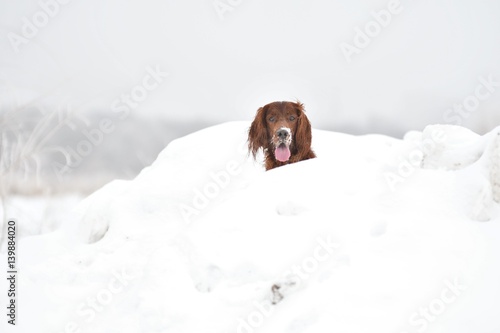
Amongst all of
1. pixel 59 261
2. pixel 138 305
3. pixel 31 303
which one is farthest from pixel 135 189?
pixel 138 305

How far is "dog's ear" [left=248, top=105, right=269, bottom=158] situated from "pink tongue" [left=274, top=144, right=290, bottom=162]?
339 mm

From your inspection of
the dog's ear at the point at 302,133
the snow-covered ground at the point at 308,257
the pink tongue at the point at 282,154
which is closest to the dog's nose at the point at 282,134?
the pink tongue at the point at 282,154

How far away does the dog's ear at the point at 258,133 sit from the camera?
5317 mm

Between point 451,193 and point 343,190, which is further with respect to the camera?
point 343,190

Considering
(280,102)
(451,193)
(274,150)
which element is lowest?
(451,193)

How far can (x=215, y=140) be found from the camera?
602 cm

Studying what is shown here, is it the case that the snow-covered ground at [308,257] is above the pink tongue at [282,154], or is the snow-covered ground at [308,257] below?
below

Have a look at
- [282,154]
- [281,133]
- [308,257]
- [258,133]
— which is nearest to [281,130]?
[281,133]

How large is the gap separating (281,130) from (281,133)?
36 millimetres

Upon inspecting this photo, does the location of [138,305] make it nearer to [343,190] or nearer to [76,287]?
[76,287]

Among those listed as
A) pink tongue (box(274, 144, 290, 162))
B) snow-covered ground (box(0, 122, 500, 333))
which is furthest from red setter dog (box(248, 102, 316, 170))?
snow-covered ground (box(0, 122, 500, 333))

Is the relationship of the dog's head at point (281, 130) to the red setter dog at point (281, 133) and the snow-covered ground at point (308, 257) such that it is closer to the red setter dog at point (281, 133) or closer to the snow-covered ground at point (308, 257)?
the red setter dog at point (281, 133)

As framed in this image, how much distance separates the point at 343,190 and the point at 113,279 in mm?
2276

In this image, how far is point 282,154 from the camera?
16.6ft
